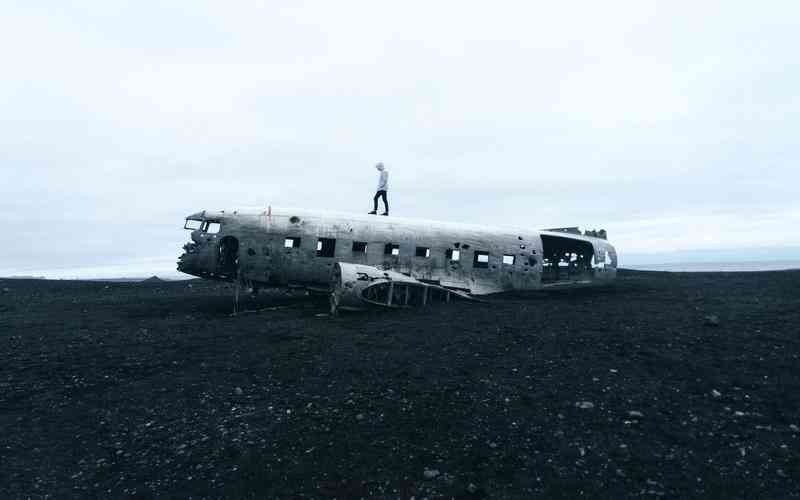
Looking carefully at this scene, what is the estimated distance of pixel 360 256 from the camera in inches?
755

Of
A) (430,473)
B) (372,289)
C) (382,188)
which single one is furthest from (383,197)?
(430,473)

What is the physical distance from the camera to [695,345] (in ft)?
37.9

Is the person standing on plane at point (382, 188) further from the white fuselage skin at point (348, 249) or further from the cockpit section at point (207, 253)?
the cockpit section at point (207, 253)

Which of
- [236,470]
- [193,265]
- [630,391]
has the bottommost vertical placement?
[236,470]

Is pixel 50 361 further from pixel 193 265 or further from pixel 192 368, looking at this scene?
pixel 193 265

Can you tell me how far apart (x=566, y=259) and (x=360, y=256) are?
14372 millimetres

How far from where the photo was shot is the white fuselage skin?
18328 millimetres

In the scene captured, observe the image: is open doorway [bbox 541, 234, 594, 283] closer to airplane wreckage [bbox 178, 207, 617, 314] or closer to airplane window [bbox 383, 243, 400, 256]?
airplane wreckage [bbox 178, 207, 617, 314]

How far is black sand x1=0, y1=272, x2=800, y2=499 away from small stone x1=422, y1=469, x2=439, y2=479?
30 mm

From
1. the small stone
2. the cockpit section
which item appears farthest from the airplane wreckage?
the small stone

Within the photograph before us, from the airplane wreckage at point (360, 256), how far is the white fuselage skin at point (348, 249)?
0.15ft

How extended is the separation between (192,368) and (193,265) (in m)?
8.57

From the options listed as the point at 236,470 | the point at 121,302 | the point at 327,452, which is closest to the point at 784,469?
the point at 327,452

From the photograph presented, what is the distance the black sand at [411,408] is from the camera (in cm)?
621
